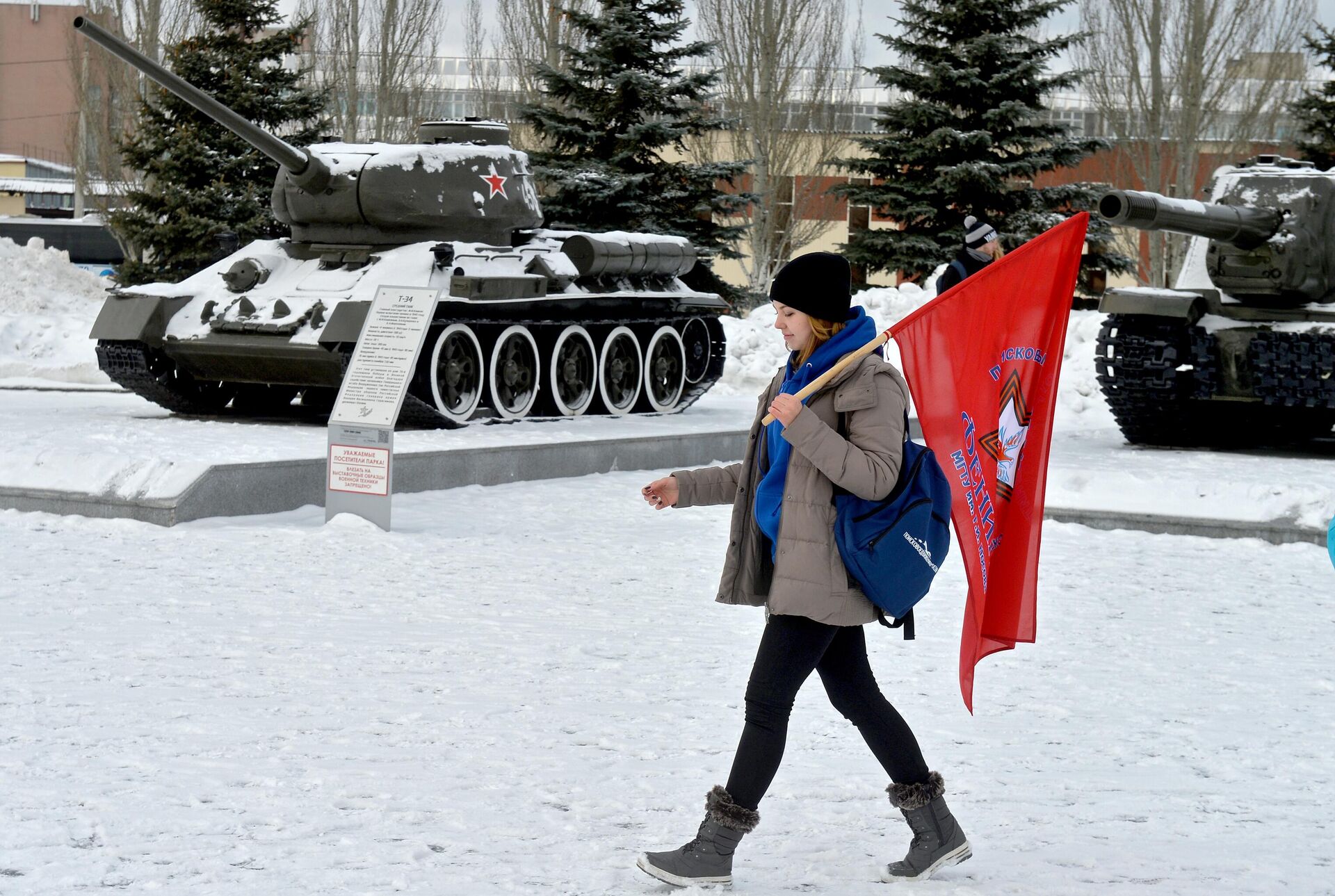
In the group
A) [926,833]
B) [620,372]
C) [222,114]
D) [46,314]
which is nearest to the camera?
[926,833]

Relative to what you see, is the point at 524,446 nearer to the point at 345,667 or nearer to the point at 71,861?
the point at 345,667

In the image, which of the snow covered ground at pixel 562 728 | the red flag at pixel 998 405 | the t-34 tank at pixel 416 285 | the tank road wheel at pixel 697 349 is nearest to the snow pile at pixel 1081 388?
the tank road wheel at pixel 697 349

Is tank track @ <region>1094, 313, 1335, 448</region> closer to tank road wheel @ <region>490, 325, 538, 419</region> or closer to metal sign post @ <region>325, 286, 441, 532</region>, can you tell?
tank road wheel @ <region>490, 325, 538, 419</region>

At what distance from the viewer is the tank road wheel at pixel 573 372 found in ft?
55.4

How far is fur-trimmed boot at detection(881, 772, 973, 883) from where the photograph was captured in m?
4.23

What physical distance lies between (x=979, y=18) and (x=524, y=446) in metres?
18.9

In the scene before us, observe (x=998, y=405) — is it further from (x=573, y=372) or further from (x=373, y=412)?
(x=573, y=372)

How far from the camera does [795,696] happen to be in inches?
164

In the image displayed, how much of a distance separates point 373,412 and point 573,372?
24.1ft

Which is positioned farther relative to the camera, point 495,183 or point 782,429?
point 495,183

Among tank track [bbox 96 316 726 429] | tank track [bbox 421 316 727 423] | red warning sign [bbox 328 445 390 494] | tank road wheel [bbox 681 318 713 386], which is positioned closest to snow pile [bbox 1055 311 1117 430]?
tank track [bbox 421 316 727 423]

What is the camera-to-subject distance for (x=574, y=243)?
1717 centimetres

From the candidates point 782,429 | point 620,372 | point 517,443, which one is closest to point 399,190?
point 620,372

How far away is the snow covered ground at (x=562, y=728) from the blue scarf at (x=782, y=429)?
0.90 m
